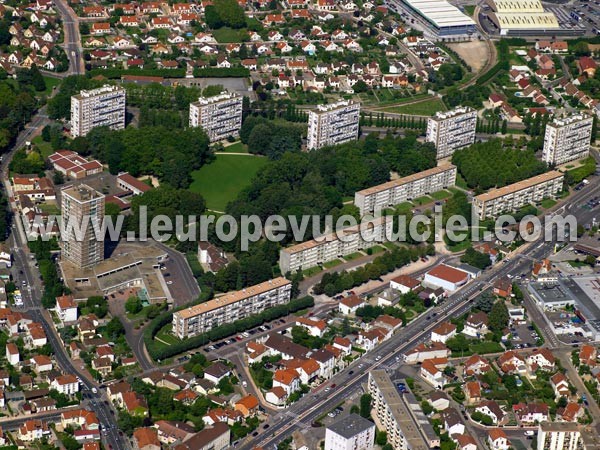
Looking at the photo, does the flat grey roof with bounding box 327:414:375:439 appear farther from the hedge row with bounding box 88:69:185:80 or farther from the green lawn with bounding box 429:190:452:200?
the hedge row with bounding box 88:69:185:80

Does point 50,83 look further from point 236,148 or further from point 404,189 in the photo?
point 404,189

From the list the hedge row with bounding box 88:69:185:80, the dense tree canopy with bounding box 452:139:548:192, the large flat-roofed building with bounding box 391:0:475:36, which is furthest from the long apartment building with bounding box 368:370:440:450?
the large flat-roofed building with bounding box 391:0:475:36

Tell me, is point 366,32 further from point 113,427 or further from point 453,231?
point 113,427

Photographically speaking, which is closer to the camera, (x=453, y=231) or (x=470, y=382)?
(x=470, y=382)

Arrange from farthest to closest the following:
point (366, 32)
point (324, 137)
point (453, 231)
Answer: point (366, 32) → point (324, 137) → point (453, 231)

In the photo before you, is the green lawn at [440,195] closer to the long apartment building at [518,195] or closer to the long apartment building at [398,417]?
the long apartment building at [518,195]

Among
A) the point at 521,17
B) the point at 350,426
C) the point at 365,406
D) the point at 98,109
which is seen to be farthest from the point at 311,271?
the point at 521,17

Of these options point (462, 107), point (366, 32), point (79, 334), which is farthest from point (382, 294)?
point (366, 32)
